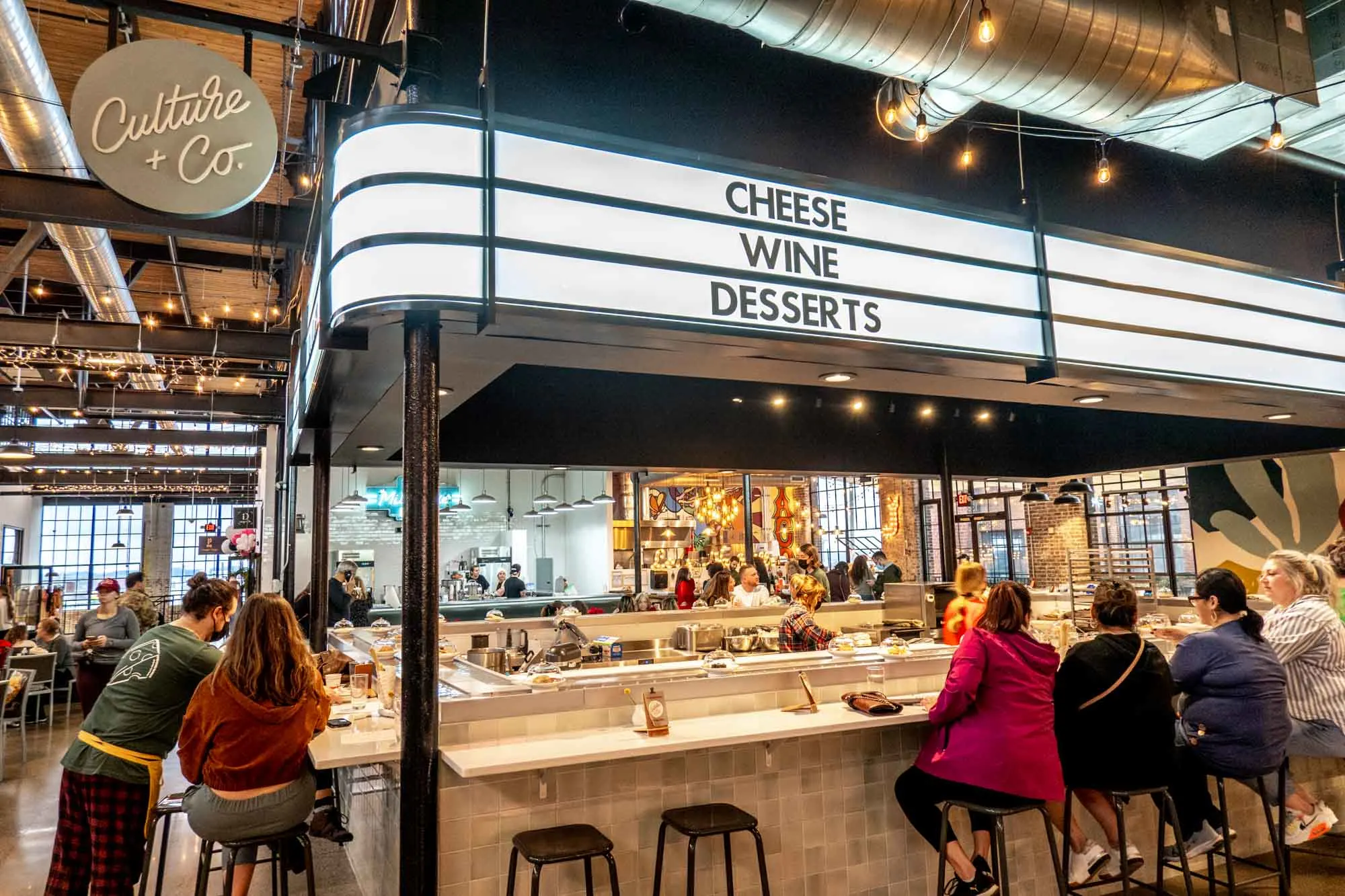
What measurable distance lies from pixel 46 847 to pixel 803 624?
4.96 meters

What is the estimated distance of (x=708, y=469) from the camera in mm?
8172

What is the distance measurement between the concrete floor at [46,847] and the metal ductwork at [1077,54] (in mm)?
4712

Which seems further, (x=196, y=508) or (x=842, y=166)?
(x=196, y=508)

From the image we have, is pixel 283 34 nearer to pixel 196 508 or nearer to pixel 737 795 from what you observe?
pixel 737 795

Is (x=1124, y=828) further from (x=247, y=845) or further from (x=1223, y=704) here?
(x=247, y=845)

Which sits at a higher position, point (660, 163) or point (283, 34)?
point (283, 34)

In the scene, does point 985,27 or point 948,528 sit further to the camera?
point 948,528

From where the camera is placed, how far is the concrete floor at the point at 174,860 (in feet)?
14.7

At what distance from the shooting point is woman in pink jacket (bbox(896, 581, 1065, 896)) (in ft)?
11.1

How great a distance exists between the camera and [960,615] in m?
5.87

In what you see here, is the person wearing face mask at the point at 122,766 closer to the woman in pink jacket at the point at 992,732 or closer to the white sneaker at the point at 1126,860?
the woman in pink jacket at the point at 992,732

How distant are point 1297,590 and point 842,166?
318 centimetres

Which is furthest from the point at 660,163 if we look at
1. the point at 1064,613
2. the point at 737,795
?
the point at 1064,613

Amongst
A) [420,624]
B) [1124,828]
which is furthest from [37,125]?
[1124,828]
